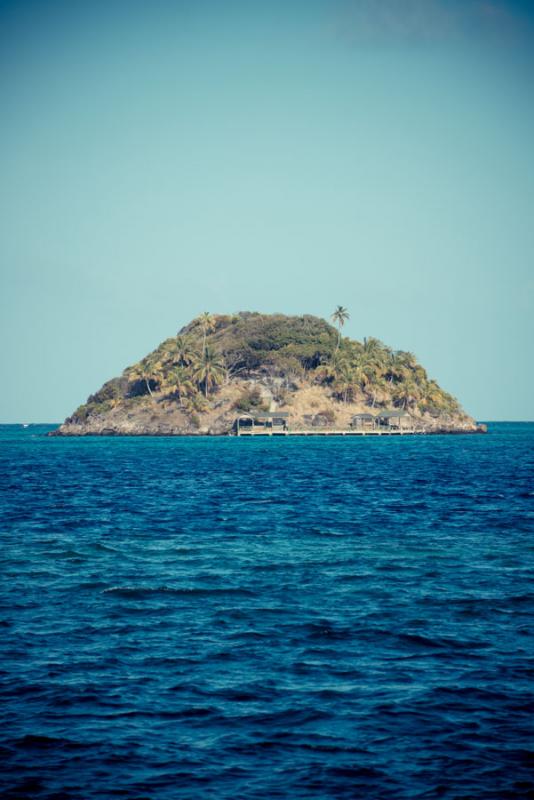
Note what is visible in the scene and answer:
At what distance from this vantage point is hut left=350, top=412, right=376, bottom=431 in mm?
171462

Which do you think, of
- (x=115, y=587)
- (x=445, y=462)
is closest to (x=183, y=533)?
(x=115, y=587)

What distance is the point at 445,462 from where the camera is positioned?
252 feet

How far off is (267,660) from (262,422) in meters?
158

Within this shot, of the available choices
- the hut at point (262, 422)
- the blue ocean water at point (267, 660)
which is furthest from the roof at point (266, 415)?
the blue ocean water at point (267, 660)

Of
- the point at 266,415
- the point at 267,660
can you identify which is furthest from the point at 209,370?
the point at 267,660

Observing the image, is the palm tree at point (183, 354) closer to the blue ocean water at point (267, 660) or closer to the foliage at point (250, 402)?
the foliage at point (250, 402)

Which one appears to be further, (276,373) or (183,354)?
(183,354)

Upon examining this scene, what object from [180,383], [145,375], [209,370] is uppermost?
[209,370]

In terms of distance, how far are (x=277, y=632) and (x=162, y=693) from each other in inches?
142

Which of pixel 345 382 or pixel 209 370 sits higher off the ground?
pixel 209 370

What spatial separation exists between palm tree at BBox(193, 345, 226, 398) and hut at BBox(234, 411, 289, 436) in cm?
1162

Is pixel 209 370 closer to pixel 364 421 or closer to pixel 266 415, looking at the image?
pixel 266 415

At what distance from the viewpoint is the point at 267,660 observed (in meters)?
13.2

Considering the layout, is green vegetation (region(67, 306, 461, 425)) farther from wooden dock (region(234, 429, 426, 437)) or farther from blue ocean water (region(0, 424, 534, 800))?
blue ocean water (region(0, 424, 534, 800))
